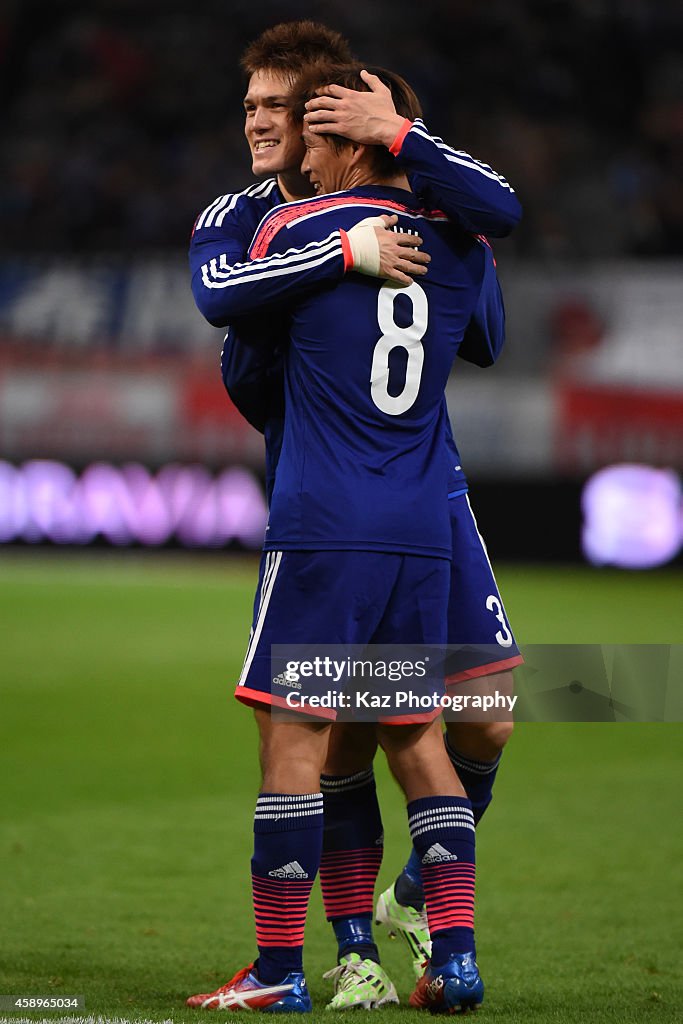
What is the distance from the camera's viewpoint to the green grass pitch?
344 cm

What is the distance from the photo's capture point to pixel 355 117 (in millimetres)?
3041

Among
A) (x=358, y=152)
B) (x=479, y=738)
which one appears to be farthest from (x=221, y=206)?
(x=479, y=738)

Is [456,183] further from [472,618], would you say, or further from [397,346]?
[472,618]

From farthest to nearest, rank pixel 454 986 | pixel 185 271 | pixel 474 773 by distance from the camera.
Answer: pixel 185 271 < pixel 474 773 < pixel 454 986

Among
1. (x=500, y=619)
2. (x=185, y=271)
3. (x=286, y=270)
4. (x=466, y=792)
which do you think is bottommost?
(x=466, y=792)

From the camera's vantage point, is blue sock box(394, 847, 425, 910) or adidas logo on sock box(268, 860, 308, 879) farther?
blue sock box(394, 847, 425, 910)

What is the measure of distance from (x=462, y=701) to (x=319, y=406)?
30.6 inches

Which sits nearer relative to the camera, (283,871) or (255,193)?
(283,871)

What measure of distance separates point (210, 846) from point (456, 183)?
273 cm

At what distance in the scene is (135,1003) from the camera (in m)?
3.09

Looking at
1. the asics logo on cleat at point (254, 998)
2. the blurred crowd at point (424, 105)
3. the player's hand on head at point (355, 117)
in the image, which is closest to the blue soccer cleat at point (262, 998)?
the asics logo on cleat at point (254, 998)

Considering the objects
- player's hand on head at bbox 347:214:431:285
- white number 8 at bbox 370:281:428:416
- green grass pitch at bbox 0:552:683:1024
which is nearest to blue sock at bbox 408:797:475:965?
green grass pitch at bbox 0:552:683:1024

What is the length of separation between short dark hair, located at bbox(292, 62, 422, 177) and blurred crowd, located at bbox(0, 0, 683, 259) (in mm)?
14864

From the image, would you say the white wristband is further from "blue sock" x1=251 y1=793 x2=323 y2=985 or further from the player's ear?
"blue sock" x1=251 y1=793 x2=323 y2=985
